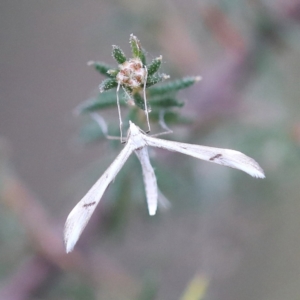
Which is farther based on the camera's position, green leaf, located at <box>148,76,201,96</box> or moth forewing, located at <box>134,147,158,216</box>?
moth forewing, located at <box>134,147,158,216</box>

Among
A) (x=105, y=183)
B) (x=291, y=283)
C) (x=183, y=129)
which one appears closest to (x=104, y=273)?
(x=183, y=129)

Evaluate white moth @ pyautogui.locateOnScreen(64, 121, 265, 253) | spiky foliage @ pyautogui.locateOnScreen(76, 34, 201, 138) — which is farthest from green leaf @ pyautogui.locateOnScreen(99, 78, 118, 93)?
white moth @ pyautogui.locateOnScreen(64, 121, 265, 253)

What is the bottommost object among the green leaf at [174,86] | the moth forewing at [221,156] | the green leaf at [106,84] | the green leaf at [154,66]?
the green leaf at [106,84]

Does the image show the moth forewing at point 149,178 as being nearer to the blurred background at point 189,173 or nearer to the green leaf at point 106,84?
the blurred background at point 189,173

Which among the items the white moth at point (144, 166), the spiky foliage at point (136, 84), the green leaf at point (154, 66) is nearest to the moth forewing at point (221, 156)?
the white moth at point (144, 166)

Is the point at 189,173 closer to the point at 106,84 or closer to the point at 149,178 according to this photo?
the point at 149,178

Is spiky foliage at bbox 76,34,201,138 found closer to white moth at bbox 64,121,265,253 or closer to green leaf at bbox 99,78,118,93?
green leaf at bbox 99,78,118,93
